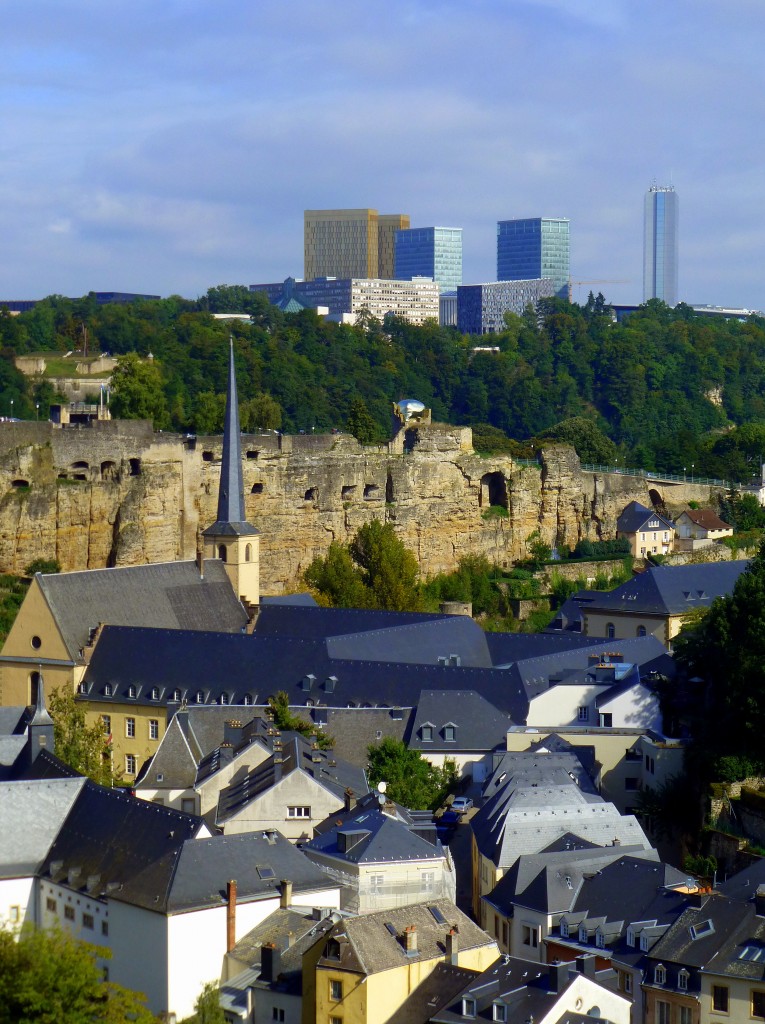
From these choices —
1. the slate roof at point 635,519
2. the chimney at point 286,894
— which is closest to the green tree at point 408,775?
the chimney at point 286,894

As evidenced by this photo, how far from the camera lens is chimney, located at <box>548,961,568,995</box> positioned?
91.3 ft

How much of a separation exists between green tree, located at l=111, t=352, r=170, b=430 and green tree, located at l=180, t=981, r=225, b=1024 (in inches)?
1523

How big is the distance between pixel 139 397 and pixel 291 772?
3326 cm

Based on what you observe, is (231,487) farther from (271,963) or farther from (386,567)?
(271,963)

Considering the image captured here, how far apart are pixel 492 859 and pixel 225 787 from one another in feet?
19.9

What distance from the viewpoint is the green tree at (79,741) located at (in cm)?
4062

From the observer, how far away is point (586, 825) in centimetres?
3578

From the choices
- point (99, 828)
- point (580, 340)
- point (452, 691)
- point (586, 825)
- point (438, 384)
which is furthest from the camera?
point (580, 340)

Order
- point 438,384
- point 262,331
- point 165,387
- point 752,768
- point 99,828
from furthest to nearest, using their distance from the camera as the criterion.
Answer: point 438,384 < point 262,331 < point 165,387 < point 752,768 < point 99,828

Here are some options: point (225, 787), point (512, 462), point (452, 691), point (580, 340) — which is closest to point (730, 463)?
point (512, 462)

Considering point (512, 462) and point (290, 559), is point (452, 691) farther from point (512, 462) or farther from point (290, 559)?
point (512, 462)

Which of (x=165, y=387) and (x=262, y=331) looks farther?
(x=262, y=331)

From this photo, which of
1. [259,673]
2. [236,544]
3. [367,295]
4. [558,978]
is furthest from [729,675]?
[367,295]

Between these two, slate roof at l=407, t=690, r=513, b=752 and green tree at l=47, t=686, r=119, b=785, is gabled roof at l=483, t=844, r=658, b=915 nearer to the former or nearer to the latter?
slate roof at l=407, t=690, r=513, b=752
